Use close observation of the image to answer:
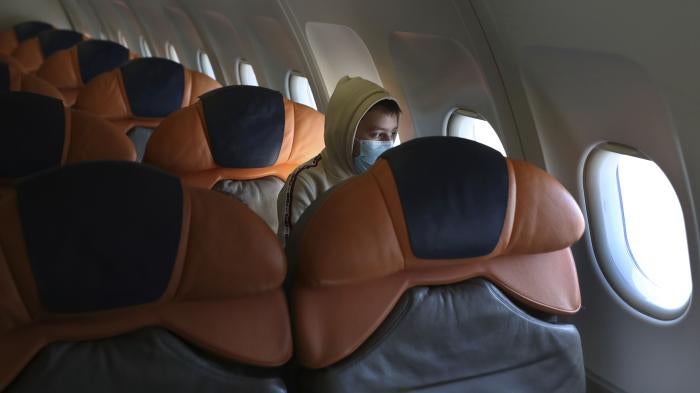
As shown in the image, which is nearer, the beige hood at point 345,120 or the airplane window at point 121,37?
the beige hood at point 345,120

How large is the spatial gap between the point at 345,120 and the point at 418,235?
2.75ft

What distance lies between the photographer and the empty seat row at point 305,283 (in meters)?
1.53

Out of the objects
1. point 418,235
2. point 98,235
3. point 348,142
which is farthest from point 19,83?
point 418,235

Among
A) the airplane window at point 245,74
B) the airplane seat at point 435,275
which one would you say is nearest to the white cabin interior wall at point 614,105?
the airplane seat at point 435,275

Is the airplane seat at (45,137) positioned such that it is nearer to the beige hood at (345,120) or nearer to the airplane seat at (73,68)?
the beige hood at (345,120)

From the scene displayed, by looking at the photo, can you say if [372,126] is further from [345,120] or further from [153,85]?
[153,85]

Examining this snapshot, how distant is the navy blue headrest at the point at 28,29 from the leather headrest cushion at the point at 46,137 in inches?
416

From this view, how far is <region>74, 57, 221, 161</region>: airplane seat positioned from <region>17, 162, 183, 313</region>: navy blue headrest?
306 centimetres

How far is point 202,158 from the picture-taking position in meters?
3.27

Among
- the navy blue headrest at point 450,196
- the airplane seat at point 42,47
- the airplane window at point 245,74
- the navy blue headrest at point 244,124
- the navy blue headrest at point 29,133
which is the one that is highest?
the navy blue headrest at point 450,196

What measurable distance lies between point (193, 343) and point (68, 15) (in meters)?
14.7

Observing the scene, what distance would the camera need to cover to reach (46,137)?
2916mm

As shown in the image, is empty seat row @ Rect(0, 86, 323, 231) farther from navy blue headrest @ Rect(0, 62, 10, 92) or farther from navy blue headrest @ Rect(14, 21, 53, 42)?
navy blue headrest @ Rect(14, 21, 53, 42)

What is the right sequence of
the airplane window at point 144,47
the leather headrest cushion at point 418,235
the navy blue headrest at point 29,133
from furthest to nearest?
the airplane window at point 144,47
the navy blue headrest at point 29,133
the leather headrest cushion at point 418,235
